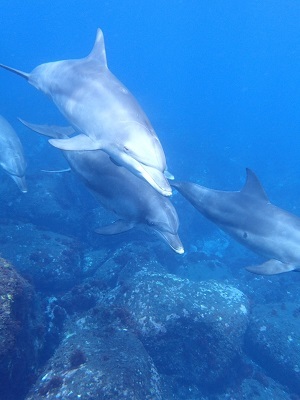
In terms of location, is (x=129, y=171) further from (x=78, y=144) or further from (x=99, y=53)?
(x=99, y=53)

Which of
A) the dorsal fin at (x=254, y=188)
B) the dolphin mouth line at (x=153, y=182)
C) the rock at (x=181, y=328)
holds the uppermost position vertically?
the dorsal fin at (x=254, y=188)

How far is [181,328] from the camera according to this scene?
8719 mm

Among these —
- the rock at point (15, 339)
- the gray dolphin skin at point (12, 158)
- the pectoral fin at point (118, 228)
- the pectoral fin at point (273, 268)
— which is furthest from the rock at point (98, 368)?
the gray dolphin skin at point (12, 158)

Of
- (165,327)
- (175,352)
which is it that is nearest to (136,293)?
(165,327)

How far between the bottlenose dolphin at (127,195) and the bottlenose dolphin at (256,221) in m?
1.58

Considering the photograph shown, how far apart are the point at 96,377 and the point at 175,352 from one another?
3459mm

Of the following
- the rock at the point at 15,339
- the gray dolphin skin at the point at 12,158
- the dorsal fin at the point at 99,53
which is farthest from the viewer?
the gray dolphin skin at the point at 12,158

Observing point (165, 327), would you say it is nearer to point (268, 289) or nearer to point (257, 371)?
point (257, 371)

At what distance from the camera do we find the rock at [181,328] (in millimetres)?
8500

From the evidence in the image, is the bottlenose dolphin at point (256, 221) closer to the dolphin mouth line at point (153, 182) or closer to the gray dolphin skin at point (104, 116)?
the gray dolphin skin at point (104, 116)

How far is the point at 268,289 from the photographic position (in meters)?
14.8

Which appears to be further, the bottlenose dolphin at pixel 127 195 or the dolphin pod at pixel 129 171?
the bottlenose dolphin at pixel 127 195

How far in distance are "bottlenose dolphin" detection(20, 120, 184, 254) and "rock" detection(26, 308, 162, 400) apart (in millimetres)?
2837

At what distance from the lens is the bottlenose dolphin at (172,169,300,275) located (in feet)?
23.4
